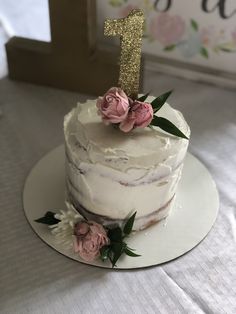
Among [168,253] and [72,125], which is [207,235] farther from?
[72,125]

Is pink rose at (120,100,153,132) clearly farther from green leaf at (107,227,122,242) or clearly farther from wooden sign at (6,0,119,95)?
wooden sign at (6,0,119,95)

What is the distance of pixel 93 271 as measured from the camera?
2.35 ft

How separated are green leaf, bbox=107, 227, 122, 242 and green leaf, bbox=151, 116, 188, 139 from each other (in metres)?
0.16

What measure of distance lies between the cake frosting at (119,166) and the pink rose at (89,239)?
31 millimetres

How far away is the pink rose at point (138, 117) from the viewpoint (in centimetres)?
66

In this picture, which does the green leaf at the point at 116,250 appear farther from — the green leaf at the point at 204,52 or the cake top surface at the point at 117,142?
the green leaf at the point at 204,52

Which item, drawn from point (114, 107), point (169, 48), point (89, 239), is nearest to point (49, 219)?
point (89, 239)

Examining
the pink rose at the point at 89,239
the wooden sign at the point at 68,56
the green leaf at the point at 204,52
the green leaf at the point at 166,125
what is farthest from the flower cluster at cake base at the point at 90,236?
the green leaf at the point at 204,52

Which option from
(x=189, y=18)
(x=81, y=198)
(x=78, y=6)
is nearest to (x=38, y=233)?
(x=81, y=198)

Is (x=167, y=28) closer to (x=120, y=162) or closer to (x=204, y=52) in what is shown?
(x=204, y=52)

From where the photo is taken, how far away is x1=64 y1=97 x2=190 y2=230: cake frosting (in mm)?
665

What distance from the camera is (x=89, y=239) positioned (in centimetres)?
70

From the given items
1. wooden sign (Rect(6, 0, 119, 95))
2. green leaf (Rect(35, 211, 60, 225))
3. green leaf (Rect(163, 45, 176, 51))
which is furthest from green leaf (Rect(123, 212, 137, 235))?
green leaf (Rect(163, 45, 176, 51))

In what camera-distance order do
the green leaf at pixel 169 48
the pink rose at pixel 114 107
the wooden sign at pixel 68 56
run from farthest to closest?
the green leaf at pixel 169 48 < the wooden sign at pixel 68 56 < the pink rose at pixel 114 107
